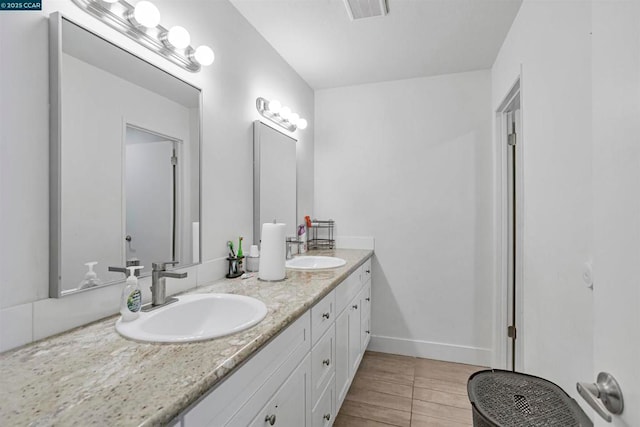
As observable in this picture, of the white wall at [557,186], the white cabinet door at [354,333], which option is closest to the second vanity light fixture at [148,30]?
the white wall at [557,186]

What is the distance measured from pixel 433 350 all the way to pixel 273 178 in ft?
6.58

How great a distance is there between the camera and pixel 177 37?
131cm

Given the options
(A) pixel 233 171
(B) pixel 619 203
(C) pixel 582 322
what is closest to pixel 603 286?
(B) pixel 619 203

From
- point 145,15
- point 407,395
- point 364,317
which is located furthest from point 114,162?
point 407,395

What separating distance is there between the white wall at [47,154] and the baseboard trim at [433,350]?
5.70 ft

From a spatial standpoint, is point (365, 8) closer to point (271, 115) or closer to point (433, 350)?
point (271, 115)

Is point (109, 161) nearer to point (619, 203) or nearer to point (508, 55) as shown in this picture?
point (619, 203)

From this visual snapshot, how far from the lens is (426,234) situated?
9.18 feet

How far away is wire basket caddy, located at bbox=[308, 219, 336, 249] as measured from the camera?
298 centimetres

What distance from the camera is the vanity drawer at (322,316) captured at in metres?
1.40

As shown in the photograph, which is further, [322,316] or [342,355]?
[342,355]

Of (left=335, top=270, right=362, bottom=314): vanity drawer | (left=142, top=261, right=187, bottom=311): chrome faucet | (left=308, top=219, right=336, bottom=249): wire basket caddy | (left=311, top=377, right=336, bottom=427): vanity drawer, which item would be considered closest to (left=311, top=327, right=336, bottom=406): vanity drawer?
(left=311, top=377, right=336, bottom=427): vanity drawer

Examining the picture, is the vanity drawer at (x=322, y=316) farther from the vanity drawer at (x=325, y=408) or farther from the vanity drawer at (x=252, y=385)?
the vanity drawer at (x=325, y=408)

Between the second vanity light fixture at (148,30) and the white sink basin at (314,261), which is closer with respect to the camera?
the second vanity light fixture at (148,30)
